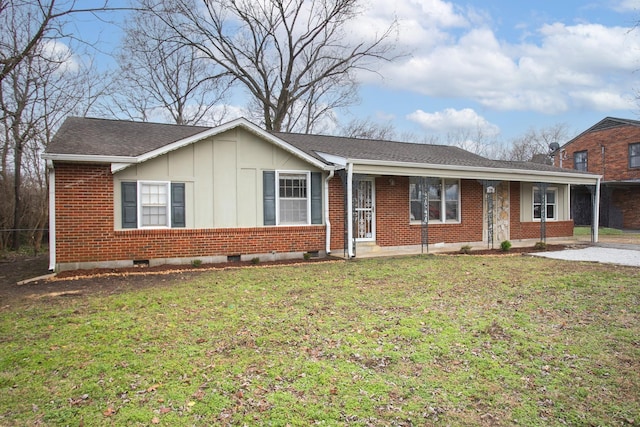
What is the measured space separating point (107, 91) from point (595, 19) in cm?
2032

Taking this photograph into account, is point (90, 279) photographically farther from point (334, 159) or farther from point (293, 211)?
point (334, 159)

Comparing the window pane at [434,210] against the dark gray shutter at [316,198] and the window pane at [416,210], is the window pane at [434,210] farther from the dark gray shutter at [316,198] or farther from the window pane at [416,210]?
the dark gray shutter at [316,198]

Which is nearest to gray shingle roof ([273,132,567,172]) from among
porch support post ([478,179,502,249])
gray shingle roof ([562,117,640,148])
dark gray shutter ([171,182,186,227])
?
porch support post ([478,179,502,249])

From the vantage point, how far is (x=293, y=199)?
11859 mm

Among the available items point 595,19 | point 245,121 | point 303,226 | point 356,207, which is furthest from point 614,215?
point 245,121

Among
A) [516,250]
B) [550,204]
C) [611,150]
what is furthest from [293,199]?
[611,150]

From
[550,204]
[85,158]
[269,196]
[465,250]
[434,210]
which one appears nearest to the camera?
[85,158]

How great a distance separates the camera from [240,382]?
152 inches

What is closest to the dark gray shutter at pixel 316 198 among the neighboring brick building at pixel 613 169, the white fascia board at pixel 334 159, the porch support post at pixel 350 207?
the white fascia board at pixel 334 159

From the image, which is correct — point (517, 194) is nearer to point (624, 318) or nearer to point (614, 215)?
point (624, 318)

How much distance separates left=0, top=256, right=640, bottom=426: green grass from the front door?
5481 millimetres

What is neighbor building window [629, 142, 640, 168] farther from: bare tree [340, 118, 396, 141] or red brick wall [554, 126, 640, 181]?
bare tree [340, 118, 396, 141]

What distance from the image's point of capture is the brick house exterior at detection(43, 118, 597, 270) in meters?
9.77

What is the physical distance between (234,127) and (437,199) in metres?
7.40
